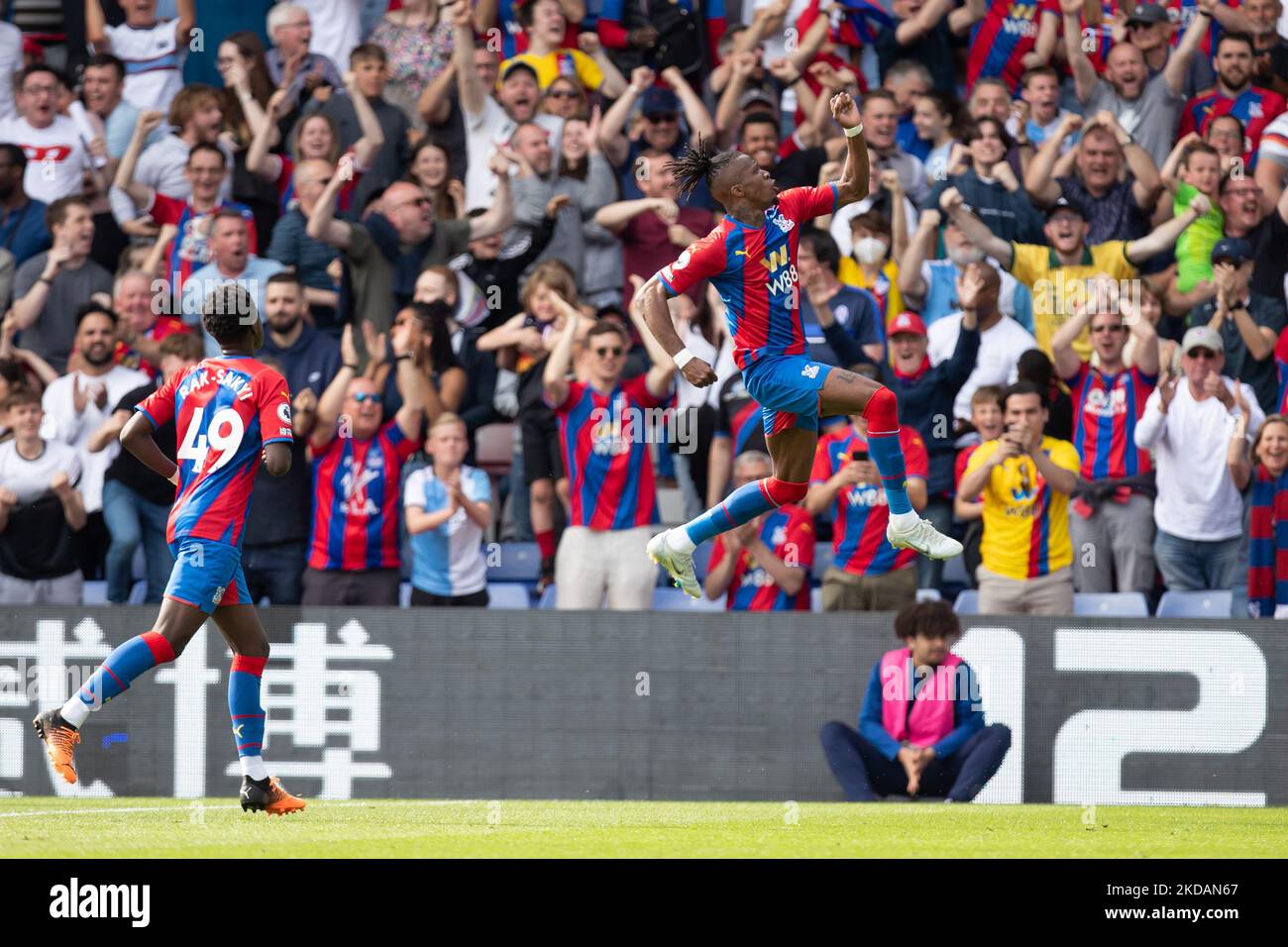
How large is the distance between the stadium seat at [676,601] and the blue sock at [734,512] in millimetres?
3400

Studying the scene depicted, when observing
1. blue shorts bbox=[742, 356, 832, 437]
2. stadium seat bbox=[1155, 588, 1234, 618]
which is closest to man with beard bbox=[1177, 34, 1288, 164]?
stadium seat bbox=[1155, 588, 1234, 618]

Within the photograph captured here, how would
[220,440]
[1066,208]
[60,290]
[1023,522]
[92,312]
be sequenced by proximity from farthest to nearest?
[60,290]
[1066,208]
[92,312]
[1023,522]
[220,440]

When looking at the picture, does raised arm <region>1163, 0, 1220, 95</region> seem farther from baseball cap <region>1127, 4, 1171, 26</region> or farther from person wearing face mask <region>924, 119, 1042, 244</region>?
person wearing face mask <region>924, 119, 1042, 244</region>

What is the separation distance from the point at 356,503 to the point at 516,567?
1462mm

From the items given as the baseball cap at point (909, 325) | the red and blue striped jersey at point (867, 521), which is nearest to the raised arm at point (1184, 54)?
the baseball cap at point (909, 325)

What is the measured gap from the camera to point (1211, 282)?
14133mm

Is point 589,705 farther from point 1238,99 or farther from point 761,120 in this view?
point 1238,99

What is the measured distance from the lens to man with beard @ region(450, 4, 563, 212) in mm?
15359

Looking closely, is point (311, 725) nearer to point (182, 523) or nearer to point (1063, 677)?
point (182, 523)

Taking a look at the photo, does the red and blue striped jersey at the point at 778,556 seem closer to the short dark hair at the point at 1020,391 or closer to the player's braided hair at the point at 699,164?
the short dark hair at the point at 1020,391

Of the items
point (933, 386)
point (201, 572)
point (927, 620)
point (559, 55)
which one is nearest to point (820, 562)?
point (933, 386)

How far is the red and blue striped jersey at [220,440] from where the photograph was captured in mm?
9109

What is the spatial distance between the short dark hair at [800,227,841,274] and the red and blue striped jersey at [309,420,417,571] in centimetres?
344

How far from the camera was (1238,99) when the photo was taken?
15391mm
